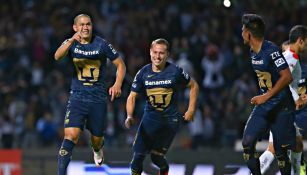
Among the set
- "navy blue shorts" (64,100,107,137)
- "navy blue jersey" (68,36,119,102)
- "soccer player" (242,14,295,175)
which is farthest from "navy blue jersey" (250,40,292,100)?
"navy blue shorts" (64,100,107,137)

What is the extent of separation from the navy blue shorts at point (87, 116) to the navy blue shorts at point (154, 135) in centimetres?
63

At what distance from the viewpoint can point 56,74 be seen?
72.8 ft

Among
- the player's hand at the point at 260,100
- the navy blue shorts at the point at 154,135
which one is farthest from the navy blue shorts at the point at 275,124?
the navy blue shorts at the point at 154,135

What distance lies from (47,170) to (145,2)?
321 inches

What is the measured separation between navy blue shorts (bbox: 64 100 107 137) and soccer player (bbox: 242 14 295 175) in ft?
8.17

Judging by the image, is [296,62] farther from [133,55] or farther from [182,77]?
[133,55]

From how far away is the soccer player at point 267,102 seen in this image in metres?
11.9

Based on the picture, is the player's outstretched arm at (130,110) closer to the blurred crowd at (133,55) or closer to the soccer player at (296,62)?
the soccer player at (296,62)

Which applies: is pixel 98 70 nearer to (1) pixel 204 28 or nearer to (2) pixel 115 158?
(2) pixel 115 158

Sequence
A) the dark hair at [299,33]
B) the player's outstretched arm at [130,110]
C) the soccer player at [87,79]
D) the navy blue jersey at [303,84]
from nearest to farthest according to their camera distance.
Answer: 1. the player's outstretched arm at [130,110]
2. the dark hair at [299,33]
3. the soccer player at [87,79]
4. the navy blue jersey at [303,84]

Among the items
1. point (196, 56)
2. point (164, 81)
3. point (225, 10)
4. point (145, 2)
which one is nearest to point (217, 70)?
point (196, 56)

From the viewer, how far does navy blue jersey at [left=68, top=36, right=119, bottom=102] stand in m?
13.1

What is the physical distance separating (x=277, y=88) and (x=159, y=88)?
7.13ft

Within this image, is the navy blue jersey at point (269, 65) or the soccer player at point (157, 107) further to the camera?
the soccer player at point (157, 107)
